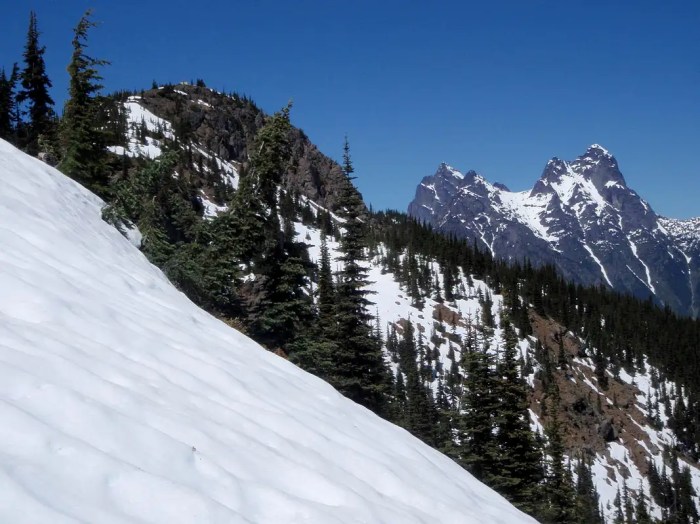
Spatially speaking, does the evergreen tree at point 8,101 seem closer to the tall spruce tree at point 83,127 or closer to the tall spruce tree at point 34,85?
the tall spruce tree at point 34,85

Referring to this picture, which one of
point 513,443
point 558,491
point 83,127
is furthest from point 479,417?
point 83,127

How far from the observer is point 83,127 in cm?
1866

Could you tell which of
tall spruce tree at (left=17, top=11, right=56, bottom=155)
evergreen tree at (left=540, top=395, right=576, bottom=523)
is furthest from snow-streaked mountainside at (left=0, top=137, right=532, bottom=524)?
tall spruce tree at (left=17, top=11, right=56, bottom=155)

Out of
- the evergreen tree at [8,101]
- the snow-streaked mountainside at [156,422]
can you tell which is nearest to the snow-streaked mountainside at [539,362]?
the evergreen tree at [8,101]

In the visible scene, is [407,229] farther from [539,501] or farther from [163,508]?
[163,508]

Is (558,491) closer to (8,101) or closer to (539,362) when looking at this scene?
(8,101)

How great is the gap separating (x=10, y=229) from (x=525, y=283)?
5048 inches

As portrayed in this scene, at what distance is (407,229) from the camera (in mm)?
135375

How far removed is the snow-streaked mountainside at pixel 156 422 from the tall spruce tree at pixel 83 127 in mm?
10778

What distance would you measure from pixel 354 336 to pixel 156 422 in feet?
52.6

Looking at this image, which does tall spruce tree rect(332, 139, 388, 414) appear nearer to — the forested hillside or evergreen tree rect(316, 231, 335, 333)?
the forested hillside

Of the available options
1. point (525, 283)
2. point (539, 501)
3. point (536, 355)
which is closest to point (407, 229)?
point (525, 283)

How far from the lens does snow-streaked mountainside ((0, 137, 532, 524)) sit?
112 inches

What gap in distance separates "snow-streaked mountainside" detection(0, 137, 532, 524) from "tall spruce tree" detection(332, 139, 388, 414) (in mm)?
11876
